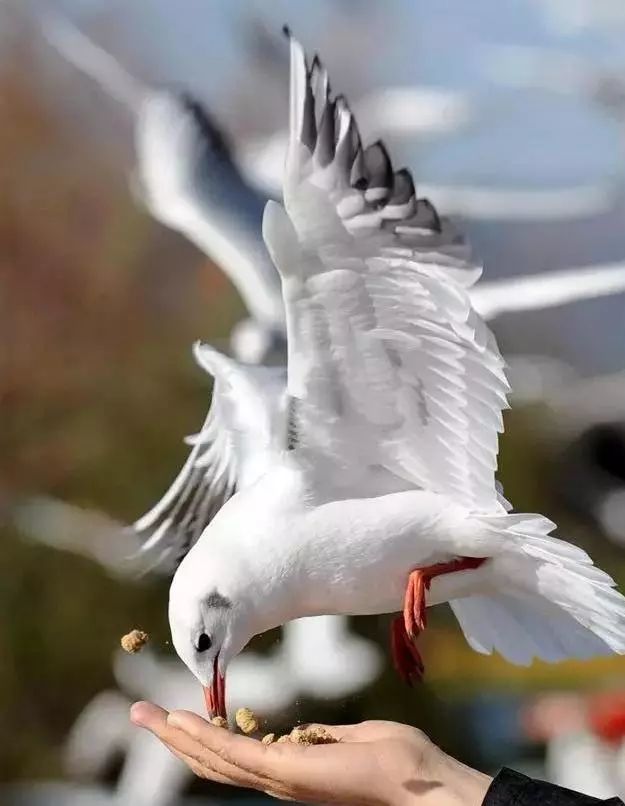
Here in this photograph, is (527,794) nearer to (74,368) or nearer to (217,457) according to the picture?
(217,457)

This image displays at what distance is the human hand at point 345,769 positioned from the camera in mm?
610

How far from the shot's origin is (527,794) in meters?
0.53

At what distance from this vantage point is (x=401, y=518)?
0.78 m

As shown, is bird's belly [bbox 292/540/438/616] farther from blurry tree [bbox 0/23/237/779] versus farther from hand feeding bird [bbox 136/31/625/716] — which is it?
blurry tree [bbox 0/23/237/779]

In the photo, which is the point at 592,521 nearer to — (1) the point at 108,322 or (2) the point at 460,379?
(2) the point at 460,379

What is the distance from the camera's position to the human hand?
24.0 inches

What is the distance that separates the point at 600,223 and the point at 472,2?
26 cm

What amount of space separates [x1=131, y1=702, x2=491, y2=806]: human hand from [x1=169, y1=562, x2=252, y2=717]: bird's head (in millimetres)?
129

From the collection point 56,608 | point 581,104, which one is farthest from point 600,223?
point 56,608

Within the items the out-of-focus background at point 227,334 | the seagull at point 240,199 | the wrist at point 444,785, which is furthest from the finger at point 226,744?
the seagull at point 240,199

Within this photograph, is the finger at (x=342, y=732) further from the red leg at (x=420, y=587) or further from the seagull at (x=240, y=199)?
the seagull at (x=240, y=199)

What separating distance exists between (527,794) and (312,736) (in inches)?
8.0

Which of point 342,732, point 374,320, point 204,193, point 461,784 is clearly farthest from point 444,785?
point 204,193

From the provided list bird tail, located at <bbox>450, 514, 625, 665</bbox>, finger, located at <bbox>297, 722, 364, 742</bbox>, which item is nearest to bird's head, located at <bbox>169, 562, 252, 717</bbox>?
finger, located at <bbox>297, 722, 364, 742</bbox>
